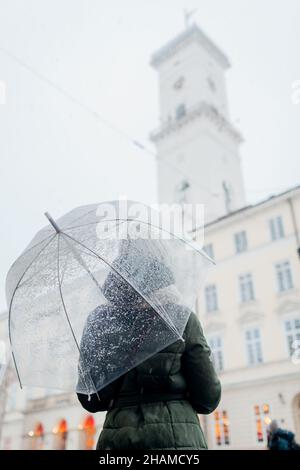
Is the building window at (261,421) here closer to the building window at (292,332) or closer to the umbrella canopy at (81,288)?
the building window at (292,332)

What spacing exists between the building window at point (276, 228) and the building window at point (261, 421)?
777cm

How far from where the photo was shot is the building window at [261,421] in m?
19.7

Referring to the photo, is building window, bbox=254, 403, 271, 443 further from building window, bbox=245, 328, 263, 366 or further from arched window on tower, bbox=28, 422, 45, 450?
arched window on tower, bbox=28, 422, 45, 450

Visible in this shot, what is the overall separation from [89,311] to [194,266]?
0.88m

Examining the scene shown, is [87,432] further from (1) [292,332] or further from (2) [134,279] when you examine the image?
(2) [134,279]

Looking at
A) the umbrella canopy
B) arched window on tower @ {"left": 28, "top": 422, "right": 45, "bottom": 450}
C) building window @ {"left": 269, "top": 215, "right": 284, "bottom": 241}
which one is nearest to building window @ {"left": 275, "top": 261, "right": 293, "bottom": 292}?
building window @ {"left": 269, "top": 215, "right": 284, "bottom": 241}

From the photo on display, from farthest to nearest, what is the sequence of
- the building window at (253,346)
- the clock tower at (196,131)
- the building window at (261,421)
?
the clock tower at (196,131) < the building window at (253,346) < the building window at (261,421)

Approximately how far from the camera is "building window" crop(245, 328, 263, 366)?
20.9 metres

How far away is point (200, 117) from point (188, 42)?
36.6 feet

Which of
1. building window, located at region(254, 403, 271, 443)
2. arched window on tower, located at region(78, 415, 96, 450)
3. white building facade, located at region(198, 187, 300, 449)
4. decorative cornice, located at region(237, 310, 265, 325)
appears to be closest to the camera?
building window, located at region(254, 403, 271, 443)

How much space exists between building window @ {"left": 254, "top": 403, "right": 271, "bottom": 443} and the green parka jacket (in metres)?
18.9

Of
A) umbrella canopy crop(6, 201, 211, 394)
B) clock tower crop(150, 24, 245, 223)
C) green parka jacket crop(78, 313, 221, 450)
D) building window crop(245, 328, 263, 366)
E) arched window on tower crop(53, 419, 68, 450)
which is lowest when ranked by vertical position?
green parka jacket crop(78, 313, 221, 450)

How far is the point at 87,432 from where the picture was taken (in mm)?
25891

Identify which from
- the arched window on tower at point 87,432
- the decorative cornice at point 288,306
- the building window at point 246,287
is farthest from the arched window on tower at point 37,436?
the decorative cornice at point 288,306
